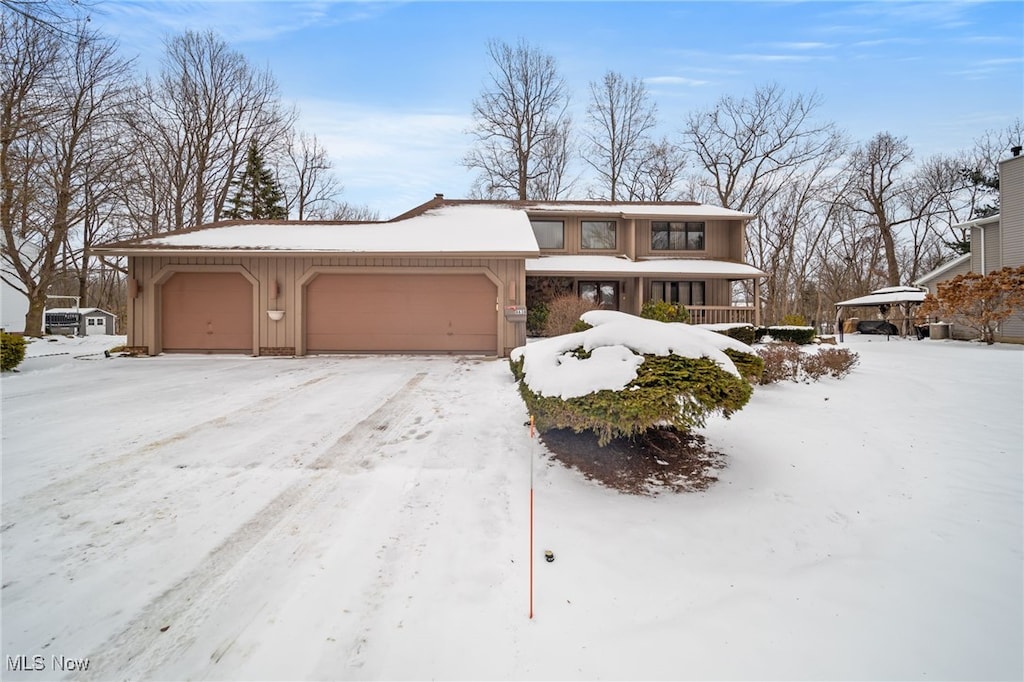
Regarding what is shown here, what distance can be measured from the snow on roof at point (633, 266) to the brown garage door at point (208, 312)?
8.68 m

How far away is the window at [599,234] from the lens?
679 inches

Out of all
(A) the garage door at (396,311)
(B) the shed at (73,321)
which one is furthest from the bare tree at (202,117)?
(A) the garage door at (396,311)

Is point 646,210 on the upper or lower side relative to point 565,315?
upper

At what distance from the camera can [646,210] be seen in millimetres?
17219

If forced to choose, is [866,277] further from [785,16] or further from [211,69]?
[211,69]

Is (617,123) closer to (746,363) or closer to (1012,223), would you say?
(1012,223)

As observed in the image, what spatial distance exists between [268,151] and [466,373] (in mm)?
21658

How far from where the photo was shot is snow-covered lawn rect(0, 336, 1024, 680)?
6.79ft

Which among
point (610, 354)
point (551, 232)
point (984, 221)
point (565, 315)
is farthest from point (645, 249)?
point (610, 354)

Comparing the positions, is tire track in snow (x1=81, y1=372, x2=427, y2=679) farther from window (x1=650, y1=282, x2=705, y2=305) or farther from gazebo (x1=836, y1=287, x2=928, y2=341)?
gazebo (x1=836, y1=287, x2=928, y2=341)

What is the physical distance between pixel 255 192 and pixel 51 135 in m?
8.56

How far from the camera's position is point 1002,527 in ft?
10.9

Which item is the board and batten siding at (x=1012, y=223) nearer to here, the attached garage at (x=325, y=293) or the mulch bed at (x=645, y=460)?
the attached garage at (x=325, y=293)

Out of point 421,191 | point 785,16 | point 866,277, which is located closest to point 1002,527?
point 785,16
